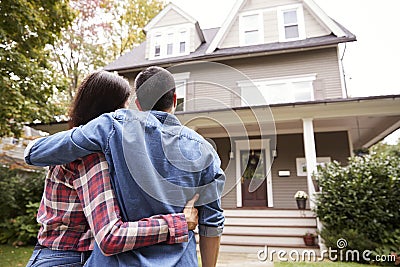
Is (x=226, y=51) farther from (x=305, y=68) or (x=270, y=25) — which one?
(x=305, y=68)

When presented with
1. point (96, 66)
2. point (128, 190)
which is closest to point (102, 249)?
point (128, 190)

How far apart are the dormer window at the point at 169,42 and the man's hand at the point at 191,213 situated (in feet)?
30.4

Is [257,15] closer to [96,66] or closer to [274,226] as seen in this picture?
[274,226]

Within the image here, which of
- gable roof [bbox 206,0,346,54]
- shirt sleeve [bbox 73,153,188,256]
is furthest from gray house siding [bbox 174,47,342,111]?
shirt sleeve [bbox 73,153,188,256]

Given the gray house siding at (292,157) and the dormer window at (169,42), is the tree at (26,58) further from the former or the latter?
the gray house siding at (292,157)

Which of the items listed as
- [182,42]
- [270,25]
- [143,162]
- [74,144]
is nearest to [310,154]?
[270,25]

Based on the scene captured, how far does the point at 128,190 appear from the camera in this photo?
81 cm

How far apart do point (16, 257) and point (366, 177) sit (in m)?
6.33

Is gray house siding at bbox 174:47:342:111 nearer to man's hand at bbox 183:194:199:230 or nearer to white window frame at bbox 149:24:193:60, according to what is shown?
white window frame at bbox 149:24:193:60

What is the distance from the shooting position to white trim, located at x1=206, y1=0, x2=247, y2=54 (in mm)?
9125

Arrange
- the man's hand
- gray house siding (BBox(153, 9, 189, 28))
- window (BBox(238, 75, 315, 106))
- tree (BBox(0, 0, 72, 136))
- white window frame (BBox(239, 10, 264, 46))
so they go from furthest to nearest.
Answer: gray house siding (BBox(153, 9, 189, 28)) < white window frame (BBox(239, 10, 264, 46)) < window (BBox(238, 75, 315, 106)) < tree (BBox(0, 0, 72, 136)) < the man's hand

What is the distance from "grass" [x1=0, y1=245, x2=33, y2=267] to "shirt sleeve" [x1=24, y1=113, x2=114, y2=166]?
198 inches

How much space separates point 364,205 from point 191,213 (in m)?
4.73

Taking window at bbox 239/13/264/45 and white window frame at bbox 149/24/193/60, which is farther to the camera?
white window frame at bbox 149/24/193/60
